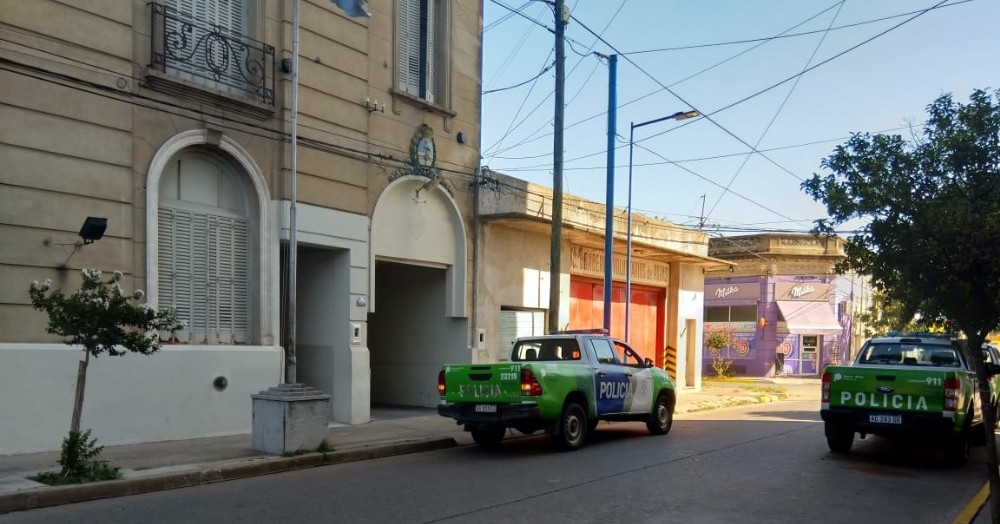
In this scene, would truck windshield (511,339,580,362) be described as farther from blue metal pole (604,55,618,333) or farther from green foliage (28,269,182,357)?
green foliage (28,269,182,357)

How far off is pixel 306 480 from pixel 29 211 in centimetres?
515

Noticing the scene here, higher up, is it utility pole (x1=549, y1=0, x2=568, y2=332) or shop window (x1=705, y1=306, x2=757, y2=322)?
utility pole (x1=549, y1=0, x2=568, y2=332)

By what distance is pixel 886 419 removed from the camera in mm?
11328

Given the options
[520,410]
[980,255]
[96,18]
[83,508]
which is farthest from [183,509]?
[980,255]

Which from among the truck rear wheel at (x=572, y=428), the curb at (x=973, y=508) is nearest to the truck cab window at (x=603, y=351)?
the truck rear wheel at (x=572, y=428)

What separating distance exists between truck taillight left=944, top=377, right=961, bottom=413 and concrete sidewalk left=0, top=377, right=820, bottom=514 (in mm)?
7088

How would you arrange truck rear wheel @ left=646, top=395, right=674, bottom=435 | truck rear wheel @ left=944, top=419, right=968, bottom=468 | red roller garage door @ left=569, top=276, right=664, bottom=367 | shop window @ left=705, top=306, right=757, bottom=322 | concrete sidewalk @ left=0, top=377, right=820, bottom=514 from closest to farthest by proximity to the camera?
concrete sidewalk @ left=0, top=377, right=820, bottom=514 → truck rear wheel @ left=944, top=419, right=968, bottom=468 → truck rear wheel @ left=646, top=395, right=674, bottom=435 → red roller garage door @ left=569, top=276, right=664, bottom=367 → shop window @ left=705, top=306, right=757, bottom=322

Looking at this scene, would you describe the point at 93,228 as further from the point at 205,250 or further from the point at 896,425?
the point at 896,425

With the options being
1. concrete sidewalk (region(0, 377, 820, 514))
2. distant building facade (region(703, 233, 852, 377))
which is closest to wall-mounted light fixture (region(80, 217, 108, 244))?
concrete sidewalk (region(0, 377, 820, 514))

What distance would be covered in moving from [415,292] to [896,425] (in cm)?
1066

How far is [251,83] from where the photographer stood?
13.7 meters

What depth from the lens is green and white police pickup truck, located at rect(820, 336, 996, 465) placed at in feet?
36.3

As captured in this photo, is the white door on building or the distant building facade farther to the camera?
the distant building facade

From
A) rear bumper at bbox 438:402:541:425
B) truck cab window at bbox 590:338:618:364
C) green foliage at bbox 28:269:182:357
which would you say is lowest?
rear bumper at bbox 438:402:541:425
